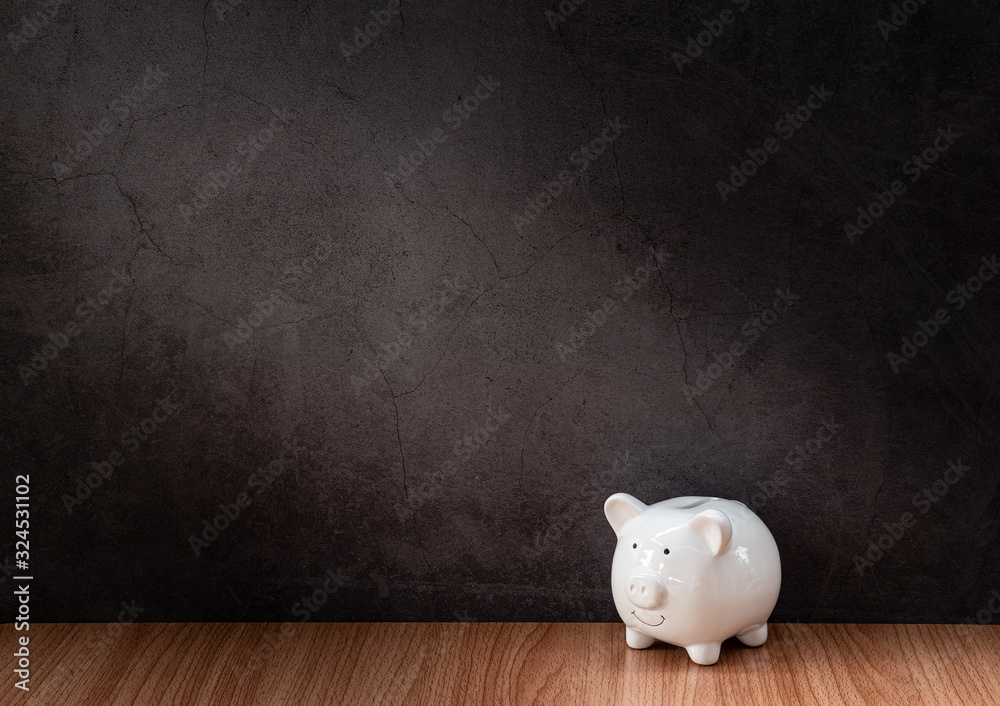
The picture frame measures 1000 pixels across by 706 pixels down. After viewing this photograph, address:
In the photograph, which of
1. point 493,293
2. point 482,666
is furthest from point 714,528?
point 493,293

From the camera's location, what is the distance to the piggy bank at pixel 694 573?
1.73 metres

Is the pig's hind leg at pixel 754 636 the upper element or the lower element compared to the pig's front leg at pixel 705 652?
upper

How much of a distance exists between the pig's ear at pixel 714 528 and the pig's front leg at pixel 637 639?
0.31 m

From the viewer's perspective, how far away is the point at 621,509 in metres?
1.85

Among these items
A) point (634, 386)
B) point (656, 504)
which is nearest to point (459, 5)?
point (634, 386)

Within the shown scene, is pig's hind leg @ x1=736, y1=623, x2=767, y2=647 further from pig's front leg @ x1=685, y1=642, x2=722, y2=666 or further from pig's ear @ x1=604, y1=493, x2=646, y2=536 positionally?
pig's ear @ x1=604, y1=493, x2=646, y2=536

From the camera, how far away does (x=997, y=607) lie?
197 cm

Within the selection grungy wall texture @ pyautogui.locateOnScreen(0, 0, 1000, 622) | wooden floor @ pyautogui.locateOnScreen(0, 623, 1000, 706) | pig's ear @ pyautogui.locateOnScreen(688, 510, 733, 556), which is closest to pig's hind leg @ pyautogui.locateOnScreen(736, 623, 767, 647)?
wooden floor @ pyautogui.locateOnScreen(0, 623, 1000, 706)

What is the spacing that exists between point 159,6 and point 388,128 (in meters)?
0.63

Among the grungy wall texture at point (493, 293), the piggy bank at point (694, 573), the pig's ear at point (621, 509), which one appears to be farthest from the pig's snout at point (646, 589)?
the grungy wall texture at point (493, 293)

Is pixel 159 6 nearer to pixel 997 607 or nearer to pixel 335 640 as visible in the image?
pixel 335 640

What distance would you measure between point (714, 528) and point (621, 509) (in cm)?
22

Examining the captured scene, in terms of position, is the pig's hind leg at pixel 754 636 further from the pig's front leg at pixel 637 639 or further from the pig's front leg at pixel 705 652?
the pig's front leg at pixel 637 639

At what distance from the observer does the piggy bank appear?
1.73 m
